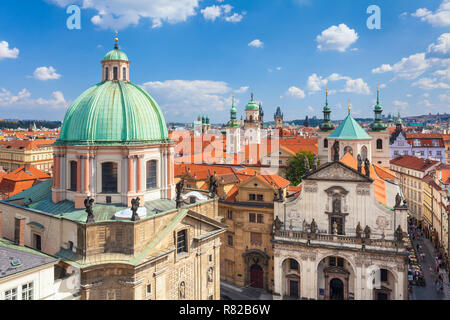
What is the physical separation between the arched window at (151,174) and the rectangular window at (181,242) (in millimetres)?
4815

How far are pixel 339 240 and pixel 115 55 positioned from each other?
28795mm

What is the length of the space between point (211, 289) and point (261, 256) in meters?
12.4

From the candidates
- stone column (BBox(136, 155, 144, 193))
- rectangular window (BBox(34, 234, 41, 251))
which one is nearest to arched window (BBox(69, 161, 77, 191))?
rectangular window (BBox(34, 234, 41, 251))

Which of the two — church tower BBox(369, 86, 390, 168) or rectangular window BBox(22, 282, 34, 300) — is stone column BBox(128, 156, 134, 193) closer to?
rectangular window BBox(22, 282, 34, 300)

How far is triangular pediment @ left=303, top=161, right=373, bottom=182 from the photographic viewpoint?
3759 centimetres

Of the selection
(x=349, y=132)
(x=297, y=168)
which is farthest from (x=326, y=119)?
(x=349, y=132)

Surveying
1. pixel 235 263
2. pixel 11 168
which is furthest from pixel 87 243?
pixel 11 168

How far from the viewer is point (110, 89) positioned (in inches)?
1198

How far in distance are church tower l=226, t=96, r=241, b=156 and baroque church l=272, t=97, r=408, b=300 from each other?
57572 mm

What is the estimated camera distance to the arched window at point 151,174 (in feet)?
100
